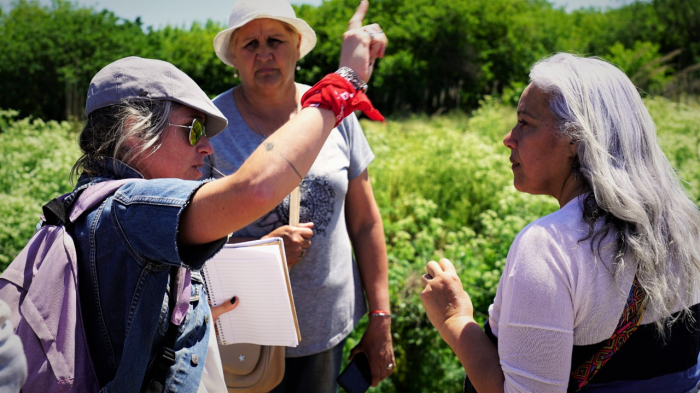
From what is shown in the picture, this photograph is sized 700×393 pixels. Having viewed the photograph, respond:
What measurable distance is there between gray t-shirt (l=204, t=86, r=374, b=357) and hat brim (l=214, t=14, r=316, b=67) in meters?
0.23

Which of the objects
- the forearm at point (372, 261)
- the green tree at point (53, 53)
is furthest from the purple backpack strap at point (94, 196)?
the green tree at point (53, 53)

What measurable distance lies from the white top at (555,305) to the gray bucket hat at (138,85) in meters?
0.91

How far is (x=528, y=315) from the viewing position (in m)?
1.32

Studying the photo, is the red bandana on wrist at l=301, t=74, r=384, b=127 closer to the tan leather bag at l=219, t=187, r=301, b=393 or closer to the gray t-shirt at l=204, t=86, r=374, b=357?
the gray t-shirt at l=204, t=86, r=374, b=357

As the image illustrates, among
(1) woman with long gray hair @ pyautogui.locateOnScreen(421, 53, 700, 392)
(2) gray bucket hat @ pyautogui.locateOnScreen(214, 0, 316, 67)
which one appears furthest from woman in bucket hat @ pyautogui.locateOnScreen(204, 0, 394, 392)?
(1) woman with long gray hair @ pyautogui.locateOnScreen(421, 53, 700, 392)

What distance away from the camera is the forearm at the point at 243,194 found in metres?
1.12

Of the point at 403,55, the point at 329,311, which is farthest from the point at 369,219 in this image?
the point at 403,55

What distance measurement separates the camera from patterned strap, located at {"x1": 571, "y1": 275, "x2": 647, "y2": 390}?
1.36 meters

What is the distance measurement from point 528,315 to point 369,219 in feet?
4.05

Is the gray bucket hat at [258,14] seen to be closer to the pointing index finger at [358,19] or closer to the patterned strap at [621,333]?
the pointing index finger at [358,19]

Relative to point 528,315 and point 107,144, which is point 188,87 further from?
point 528,315

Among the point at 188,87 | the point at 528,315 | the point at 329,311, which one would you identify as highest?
the point at 188,87

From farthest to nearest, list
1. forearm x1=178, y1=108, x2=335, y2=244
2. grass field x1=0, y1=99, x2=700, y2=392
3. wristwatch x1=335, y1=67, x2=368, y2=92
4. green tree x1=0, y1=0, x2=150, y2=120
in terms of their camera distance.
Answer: green tree x1=0, y1=0, x2=150, y2=120 < grass field x1=0, y1=99, x2=700, y2=392 < wristwatch x1=335, y1=67, x2=368, y2=92 < forearm x1=178, y1=108, x2=335, y2=244

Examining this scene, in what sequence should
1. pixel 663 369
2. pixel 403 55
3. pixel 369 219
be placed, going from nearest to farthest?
pixel 663 369 → pixel 369 219 → pixel 403 55
